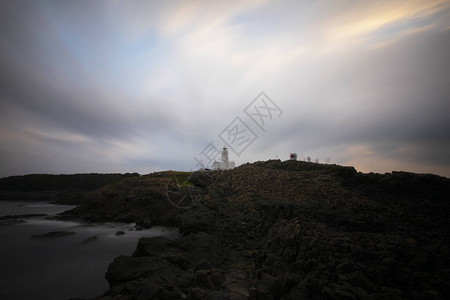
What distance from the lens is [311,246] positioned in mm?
4961

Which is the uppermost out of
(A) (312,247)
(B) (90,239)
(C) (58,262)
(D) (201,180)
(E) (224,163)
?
(E) (224,163)

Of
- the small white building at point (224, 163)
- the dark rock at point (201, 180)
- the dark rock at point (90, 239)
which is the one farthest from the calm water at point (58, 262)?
the small white building at point (224, 163)

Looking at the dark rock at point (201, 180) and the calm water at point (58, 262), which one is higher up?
the dark rock at point (201, 180)

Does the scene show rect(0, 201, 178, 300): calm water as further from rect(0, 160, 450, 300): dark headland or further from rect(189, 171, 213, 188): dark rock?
rect(189, 171, 213, 188): dark rock

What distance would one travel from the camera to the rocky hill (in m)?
3.79

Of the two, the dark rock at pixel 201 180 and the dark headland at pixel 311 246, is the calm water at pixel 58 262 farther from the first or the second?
the dark rock at pixel 201 180

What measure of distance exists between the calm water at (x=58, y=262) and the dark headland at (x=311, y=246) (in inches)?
68.8

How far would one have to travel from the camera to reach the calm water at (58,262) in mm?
6305

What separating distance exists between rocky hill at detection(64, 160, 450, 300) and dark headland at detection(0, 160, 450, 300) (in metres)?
0.02

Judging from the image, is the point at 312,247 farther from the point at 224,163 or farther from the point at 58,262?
the point at 224,163

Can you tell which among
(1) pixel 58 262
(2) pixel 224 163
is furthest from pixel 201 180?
(2) pixel 224 163

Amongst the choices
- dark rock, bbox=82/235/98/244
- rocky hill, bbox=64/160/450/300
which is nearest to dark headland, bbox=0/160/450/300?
rocky hill, bbox=64/160/450/300

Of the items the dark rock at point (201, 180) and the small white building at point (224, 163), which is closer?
the dark rock at point (201, 180)

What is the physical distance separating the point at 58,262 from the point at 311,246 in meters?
10.3
